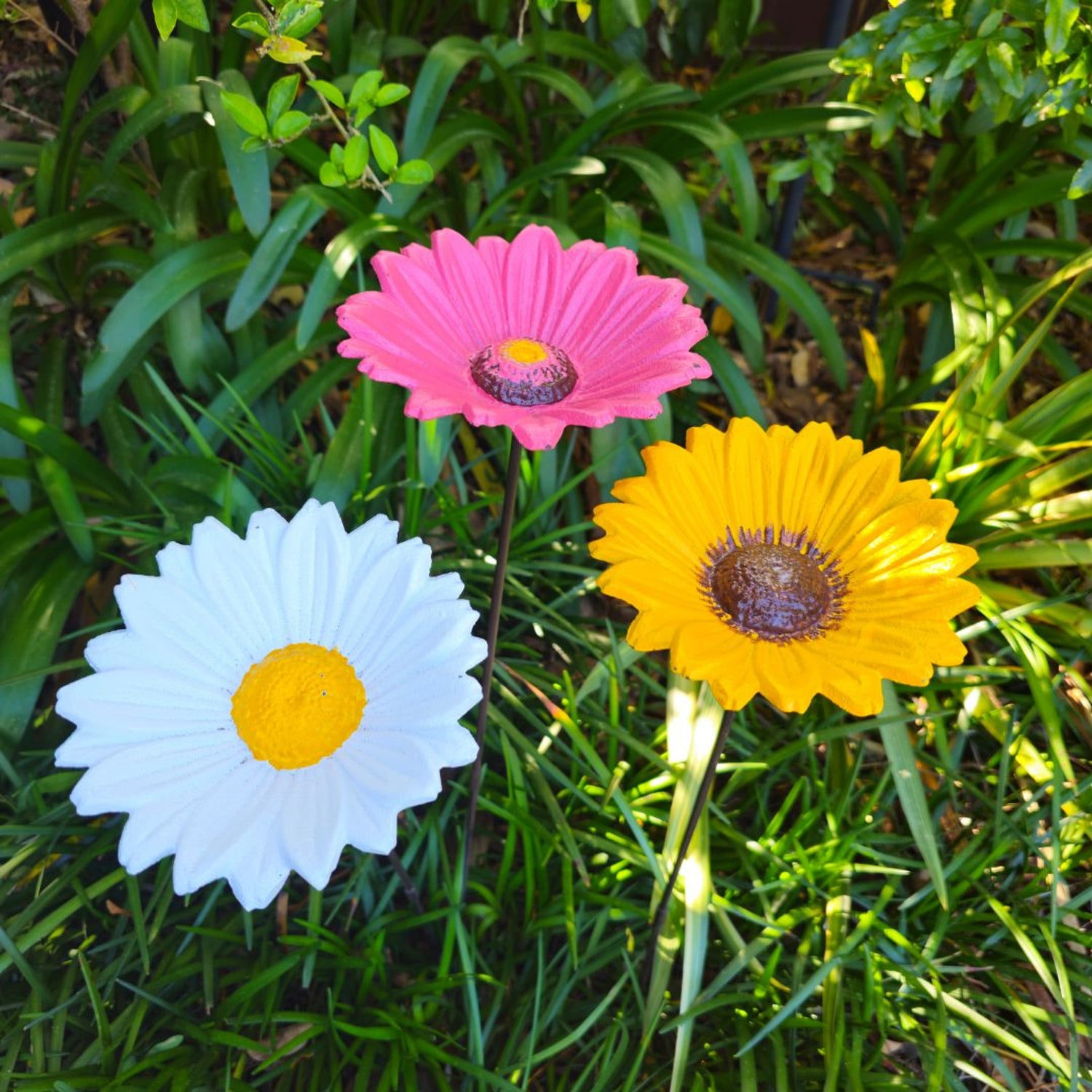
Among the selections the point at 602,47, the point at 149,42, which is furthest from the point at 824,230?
the point at 149,42

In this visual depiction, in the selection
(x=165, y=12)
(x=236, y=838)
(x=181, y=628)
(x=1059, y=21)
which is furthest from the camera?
(x=1059, y=21)

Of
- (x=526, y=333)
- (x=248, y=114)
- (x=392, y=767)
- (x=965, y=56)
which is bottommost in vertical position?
(x=392, y=767)

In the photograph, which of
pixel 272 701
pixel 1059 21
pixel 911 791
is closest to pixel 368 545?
pixel 272 701

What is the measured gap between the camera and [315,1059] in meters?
1.11

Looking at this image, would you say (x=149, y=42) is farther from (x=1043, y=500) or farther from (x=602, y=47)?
(x=1043, y=500)

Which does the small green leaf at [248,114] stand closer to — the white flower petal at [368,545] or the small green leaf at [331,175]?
the small green leaf at [331,175]

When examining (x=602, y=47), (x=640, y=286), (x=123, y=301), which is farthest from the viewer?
(x=602, y=47)

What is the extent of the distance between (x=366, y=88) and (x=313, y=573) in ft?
1.74

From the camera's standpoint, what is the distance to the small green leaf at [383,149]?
97cm

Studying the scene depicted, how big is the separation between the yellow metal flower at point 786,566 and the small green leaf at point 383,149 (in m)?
0.46

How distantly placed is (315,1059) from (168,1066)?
0.52 feet

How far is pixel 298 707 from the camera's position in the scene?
71 centimetres

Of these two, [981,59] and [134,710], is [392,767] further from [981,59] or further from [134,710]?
[981,59]

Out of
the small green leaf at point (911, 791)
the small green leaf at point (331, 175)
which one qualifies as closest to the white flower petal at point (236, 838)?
the small green leaf at point (331, 175)
